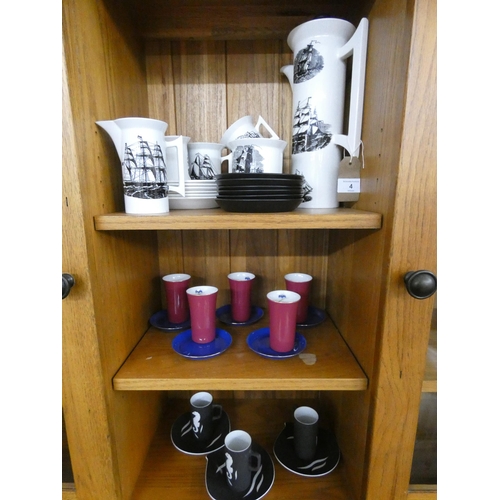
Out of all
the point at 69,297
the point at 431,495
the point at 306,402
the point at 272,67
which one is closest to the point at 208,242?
the point at 69,297

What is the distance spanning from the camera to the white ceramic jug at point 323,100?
0.52 metres

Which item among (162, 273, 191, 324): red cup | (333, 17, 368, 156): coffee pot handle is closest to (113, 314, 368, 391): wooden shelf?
(162, 273, 191, 324): red cup

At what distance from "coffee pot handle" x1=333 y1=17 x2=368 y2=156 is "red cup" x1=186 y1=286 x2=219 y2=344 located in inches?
16.7

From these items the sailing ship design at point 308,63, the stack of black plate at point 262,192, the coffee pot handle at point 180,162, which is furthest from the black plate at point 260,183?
the sailing ship design at point 308,63

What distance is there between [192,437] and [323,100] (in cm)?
92

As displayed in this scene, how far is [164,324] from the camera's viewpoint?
2.39 feet

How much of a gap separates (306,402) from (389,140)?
807mm

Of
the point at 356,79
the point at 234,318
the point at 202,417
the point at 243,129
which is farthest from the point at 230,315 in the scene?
the point at 356,79

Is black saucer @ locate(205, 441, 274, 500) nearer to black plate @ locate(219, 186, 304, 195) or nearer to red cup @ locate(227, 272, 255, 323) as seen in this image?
red cup @ locate(227, 272, 255, 323)

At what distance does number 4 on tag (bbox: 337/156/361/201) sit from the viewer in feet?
1.83

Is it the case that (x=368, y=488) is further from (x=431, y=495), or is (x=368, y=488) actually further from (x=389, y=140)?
(x=389, y=140)

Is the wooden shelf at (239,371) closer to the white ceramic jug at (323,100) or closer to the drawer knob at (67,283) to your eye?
the drawer knob at (67,283)

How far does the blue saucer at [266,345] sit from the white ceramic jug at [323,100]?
1.03 feet

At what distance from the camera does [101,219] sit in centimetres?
48
